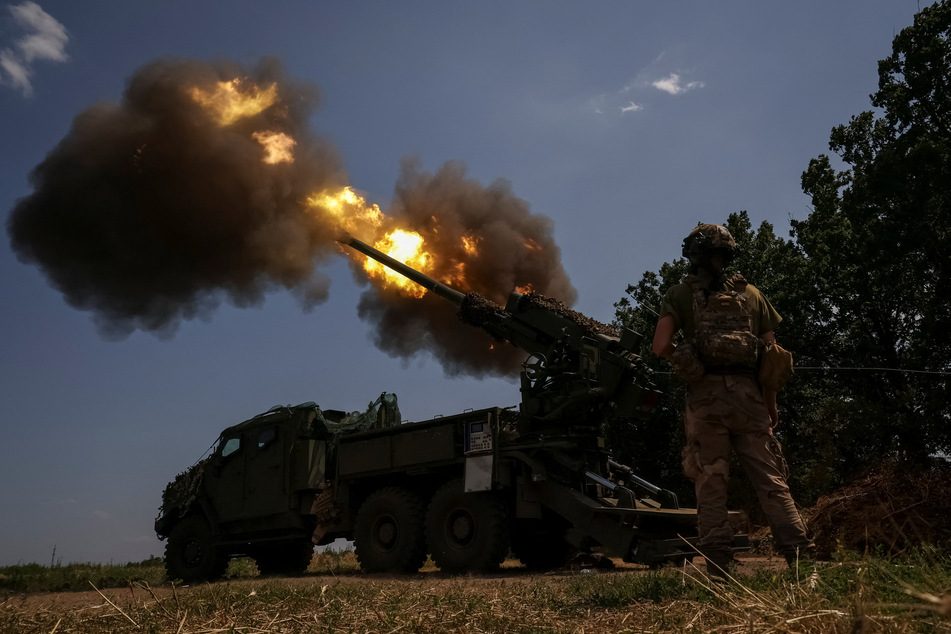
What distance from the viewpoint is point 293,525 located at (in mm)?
12484

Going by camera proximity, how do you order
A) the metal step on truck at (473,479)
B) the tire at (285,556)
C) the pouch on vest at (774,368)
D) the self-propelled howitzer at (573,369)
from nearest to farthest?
1. the pouch on vest at (774,368)
2. the metal step on truck at (473,479)
3. the self-propelled howitzer at (573,369)
4. the tire at (285,556)

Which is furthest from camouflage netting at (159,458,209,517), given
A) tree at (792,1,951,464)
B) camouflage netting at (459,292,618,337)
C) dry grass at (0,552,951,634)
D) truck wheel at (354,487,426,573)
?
tree at (792,1,951,464)

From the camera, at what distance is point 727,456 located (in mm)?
5262

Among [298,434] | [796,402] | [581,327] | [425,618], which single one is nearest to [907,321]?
[796,402]

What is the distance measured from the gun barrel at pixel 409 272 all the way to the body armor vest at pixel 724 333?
21.7ft

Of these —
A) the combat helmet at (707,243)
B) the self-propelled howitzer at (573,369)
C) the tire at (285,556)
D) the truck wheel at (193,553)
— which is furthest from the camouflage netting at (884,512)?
the truck wheel at (193,553)

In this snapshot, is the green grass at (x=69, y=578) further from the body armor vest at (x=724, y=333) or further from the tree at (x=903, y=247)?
the tree at (x=903, y=247)

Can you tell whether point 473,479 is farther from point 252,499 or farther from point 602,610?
point 602,610

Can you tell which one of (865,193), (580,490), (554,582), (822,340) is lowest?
(554,582)

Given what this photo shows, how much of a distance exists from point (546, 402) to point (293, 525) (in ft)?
16.3

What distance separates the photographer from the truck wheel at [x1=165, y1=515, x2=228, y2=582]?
1316 centimetres

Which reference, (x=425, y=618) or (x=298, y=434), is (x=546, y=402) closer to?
(x=298, y=434)

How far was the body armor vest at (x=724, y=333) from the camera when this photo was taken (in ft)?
17.5

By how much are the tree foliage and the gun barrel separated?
471 centimetres
